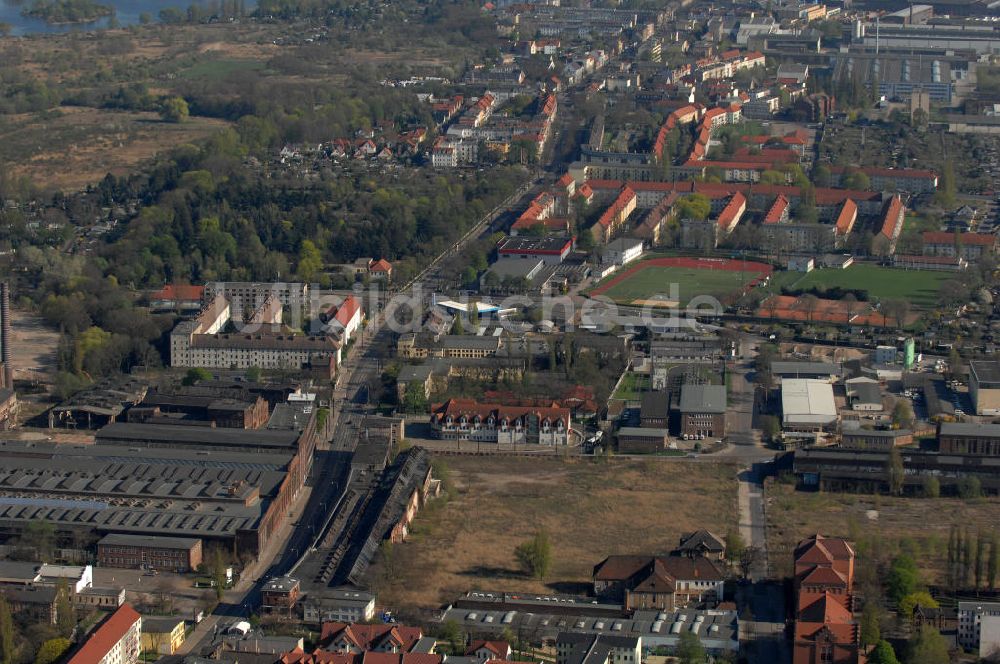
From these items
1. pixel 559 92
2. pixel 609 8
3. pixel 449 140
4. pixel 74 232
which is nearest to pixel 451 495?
pixel 74 232

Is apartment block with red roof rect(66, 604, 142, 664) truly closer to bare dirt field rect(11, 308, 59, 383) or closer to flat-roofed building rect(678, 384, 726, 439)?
flat-roofed building rect(678, 384, 726, 439)

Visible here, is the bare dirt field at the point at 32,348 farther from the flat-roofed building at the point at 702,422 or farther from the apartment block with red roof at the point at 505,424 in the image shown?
the flat-roofed building at the point at 702,422

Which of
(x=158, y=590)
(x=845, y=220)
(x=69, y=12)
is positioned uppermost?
(x=69, y=12)

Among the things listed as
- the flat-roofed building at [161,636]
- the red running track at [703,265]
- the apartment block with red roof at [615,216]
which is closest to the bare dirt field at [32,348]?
the red running track at [703,265]

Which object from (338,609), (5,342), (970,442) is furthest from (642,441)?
(5,342)

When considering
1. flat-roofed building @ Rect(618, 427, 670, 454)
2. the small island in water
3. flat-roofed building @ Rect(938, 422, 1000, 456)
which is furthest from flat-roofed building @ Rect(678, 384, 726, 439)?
the small island in water

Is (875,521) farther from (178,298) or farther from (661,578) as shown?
(178,298)
